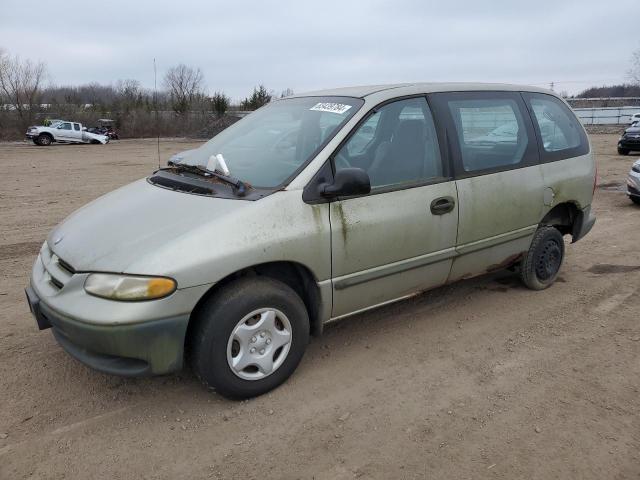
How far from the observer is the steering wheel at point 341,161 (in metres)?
A: 3.19

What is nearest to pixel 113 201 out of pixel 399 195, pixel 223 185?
pixel 223 185

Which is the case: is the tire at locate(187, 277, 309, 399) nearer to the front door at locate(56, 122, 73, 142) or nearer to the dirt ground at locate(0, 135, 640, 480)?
the dirt ground at locate(0, 135, 640, 480)

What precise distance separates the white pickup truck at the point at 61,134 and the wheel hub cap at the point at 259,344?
31.5 m

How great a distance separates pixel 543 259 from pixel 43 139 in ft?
104

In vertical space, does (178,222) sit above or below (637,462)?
above

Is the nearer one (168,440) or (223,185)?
(168,440)

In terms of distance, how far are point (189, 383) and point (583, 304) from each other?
3353 mm

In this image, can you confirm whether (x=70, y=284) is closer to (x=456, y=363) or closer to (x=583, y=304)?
(x=456, y=363)

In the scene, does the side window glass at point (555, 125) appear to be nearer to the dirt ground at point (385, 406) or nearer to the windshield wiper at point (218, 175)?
the dirt ground at point (385, 406)

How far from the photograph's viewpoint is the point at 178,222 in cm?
281

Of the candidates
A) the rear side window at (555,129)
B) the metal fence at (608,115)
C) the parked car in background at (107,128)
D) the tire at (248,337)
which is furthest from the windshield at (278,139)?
the metal fence at (608,115)

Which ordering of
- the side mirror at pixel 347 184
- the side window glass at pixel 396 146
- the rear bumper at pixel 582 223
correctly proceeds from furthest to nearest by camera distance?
the rear bumper at pixel 582 223 < the side window glass at pixel 396 146 < the side mirror at pixel 347 184

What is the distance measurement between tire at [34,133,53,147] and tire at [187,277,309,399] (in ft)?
103

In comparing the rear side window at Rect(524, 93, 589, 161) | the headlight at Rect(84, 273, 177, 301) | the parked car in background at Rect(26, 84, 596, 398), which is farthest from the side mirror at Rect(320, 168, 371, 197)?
the rear side window at Rect(524, 93, 589, 161)
